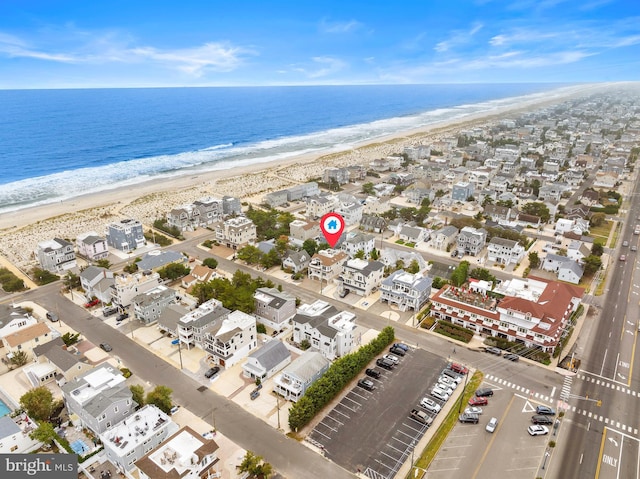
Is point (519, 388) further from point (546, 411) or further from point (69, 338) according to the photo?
point (69, 338)

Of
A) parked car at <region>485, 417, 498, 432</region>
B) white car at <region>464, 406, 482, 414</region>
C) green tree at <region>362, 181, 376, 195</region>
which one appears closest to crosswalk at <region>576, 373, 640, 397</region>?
parked car at <region>485, 417, 498, 432</region>

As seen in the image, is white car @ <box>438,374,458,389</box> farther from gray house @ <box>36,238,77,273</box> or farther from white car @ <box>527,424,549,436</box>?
gray house @ <box>36,238,77,273</box>

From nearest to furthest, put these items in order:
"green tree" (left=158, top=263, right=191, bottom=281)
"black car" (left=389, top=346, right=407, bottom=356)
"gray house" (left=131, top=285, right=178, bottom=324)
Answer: "black car" (left=389, top=346, right=407, bottom=356) < "gray house" (left=131, top=285, right=178, bottom=324) < "green tree" (left=158, top=263, right=191, bottom=281)

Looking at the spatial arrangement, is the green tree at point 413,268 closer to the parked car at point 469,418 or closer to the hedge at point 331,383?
the hedge at point 331,383

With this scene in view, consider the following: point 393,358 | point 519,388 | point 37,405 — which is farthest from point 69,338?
point 519,388

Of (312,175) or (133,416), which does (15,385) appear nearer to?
(133,416)

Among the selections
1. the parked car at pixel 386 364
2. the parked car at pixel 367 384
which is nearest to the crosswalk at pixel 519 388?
the parked car at pixel 386 364

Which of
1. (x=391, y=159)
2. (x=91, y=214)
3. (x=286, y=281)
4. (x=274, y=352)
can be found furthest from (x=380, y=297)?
(x=391, y=159)
